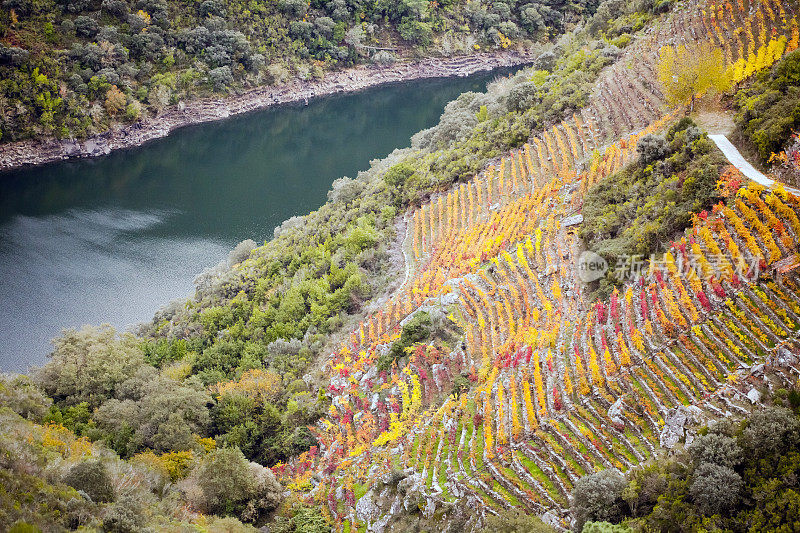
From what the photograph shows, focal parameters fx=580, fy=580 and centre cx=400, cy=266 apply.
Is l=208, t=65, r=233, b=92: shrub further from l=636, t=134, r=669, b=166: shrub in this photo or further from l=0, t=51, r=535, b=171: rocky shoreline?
l=636, t=134, r=669, b=166: shrub

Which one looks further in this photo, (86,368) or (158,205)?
(158,205)

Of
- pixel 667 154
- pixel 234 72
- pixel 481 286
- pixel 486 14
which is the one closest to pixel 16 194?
pixel 234 72

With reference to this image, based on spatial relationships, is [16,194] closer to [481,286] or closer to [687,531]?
[481,286]

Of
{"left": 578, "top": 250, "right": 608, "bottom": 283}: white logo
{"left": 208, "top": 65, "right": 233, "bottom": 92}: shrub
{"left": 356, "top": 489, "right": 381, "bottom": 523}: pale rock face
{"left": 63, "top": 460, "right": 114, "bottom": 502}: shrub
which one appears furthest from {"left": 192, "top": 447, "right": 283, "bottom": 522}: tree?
{"left": 208, "top": 65, "right": 233, "bottom": 92}: shrub

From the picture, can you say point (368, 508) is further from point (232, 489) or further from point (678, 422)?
point (678, 422)

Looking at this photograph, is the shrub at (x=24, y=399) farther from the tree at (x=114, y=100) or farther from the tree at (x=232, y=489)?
the tree at (x=114, y=100)

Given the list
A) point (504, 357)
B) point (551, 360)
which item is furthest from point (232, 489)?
point (551, 360)
